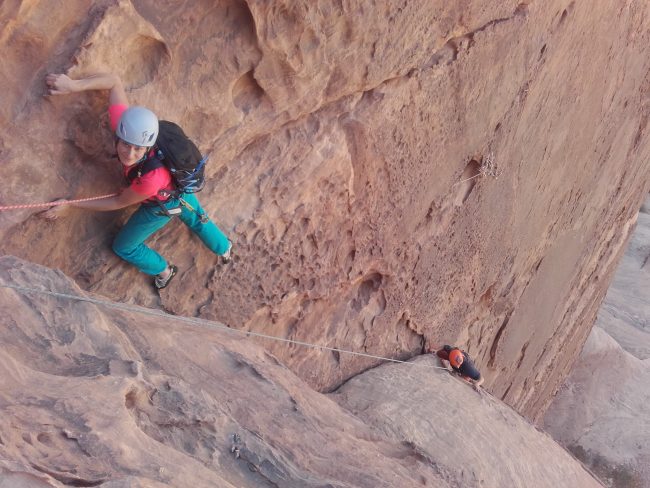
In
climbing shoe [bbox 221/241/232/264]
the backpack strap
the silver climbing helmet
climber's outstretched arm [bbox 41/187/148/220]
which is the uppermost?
the silver climbing helmet

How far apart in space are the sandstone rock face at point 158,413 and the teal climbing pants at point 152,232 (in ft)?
0.93

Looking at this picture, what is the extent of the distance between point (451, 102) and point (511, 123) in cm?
88

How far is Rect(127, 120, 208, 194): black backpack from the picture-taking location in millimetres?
2541

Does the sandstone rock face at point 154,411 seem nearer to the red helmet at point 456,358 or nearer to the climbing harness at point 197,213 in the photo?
the climbing harness at point 197,213

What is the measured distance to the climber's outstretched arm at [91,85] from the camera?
2.37 meters

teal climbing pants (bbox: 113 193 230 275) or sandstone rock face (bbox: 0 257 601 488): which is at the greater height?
teal climbing pants (bbox: 113 193 230 275)

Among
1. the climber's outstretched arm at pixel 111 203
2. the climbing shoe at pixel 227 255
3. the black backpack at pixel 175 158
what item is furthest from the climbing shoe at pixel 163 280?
the black backpack at pixel 175 158

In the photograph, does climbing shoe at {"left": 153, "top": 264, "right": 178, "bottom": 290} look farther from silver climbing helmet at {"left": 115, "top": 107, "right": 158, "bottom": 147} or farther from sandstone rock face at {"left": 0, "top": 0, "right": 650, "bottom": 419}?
silver climbing helmet at {"left": 115, "top": 107, "right": 158, "bottom": 147}

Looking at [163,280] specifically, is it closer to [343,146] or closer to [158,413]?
[158,413]

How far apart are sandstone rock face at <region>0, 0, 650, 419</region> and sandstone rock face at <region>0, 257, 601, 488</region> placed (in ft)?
1.47

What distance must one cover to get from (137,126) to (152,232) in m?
0.69

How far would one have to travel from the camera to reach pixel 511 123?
15.7 feet

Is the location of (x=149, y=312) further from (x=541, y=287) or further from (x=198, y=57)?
(x=541, y=287)

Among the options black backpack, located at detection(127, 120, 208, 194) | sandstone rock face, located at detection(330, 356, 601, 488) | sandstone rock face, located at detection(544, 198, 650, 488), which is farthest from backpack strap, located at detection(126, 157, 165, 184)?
sandstone rock face, located at detection(544, 198, 650, 488)
